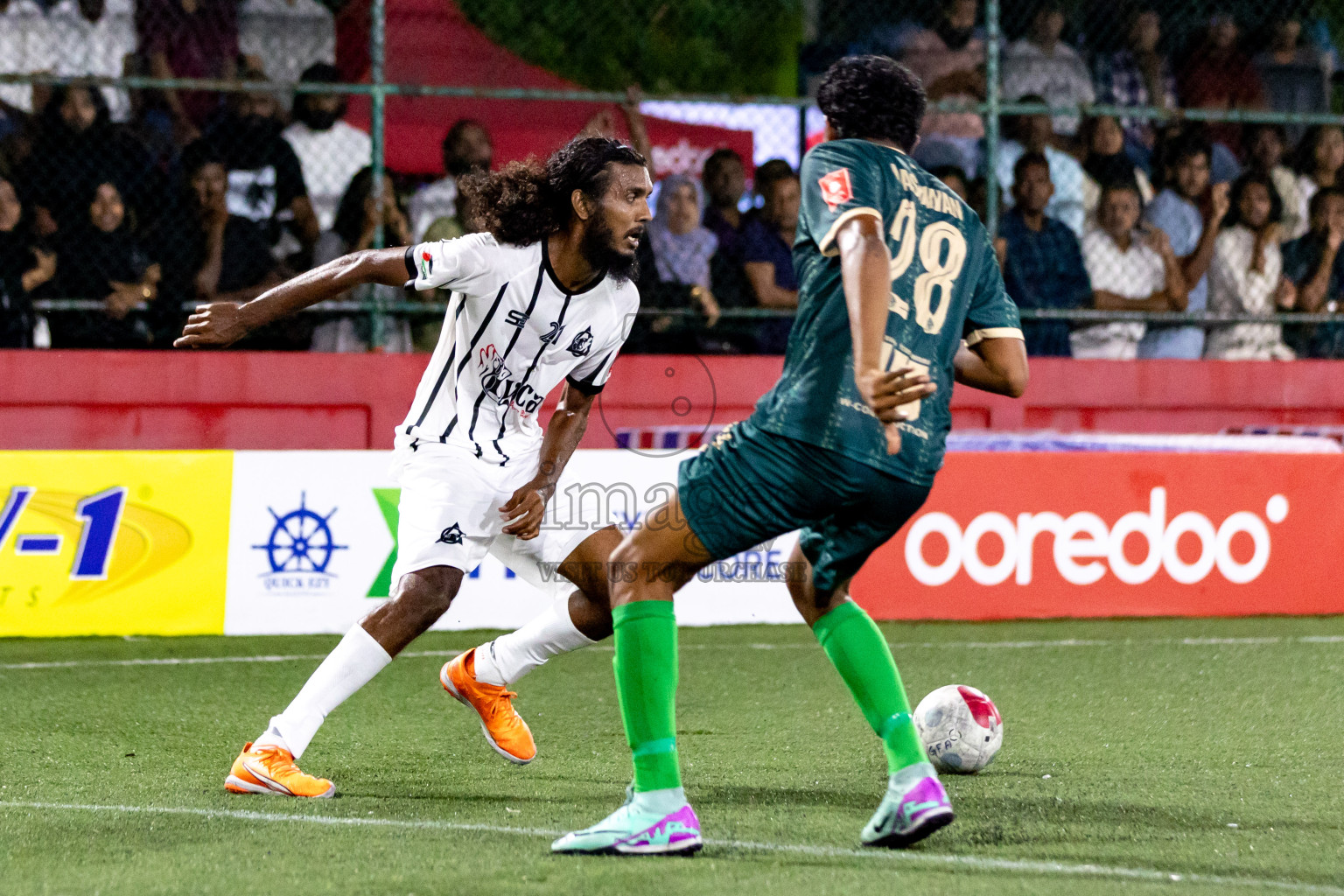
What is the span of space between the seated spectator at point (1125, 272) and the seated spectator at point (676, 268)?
2604 mm

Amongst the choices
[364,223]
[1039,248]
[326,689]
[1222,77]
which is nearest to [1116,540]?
[1039,248]

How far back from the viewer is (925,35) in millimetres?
10914

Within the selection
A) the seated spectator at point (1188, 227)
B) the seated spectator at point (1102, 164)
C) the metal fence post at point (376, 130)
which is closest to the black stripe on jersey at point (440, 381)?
the metal fence post at point (376, 130)

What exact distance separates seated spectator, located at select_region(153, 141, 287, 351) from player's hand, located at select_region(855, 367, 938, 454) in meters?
6.46

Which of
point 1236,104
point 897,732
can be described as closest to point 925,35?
point 1236,104

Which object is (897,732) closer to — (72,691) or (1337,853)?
(1337,853)

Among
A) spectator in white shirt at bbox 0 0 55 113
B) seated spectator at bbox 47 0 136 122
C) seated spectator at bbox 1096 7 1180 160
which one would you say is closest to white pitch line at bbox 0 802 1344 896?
seated spectator at bbox 47 0 136 122

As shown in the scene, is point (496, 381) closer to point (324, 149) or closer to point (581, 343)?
point (581, 343)

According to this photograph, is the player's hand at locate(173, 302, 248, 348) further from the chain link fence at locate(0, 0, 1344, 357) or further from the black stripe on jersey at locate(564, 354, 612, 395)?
the chain link fence at locate(0, 0, 1344, 357)

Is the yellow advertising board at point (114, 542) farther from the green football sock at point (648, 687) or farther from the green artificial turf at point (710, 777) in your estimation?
the green football sock at point (648, 687)

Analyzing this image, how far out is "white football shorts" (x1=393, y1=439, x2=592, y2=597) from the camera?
4457mm

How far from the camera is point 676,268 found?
379 inches

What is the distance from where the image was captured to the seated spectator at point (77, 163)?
8.86 m

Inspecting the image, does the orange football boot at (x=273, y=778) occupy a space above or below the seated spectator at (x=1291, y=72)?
below
